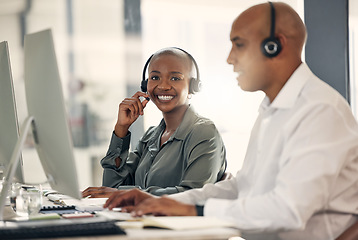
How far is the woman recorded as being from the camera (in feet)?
8.76

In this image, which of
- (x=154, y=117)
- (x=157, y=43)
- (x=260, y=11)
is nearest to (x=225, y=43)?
(x=157, y=43)

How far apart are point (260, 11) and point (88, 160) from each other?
2990 millimetres

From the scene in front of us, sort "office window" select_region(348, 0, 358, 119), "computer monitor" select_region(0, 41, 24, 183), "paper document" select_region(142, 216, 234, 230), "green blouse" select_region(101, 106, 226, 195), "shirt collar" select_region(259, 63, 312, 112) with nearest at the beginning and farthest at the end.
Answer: "paper document" select_region(142, 216, 234, 230)
"shirt collar" select_region(259, 63, 312, 112)
"computer monitor" select_region(0, 41, 24, 183)
"green blouse" select_region(101, 106, 226, 195)
"office window" select_region(348, 0, 358, 119)

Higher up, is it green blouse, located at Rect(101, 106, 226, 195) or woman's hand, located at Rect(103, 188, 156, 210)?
woman's hand, located at Rect(103, 188, 156, 210)

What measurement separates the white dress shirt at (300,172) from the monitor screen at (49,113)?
1.45 ft

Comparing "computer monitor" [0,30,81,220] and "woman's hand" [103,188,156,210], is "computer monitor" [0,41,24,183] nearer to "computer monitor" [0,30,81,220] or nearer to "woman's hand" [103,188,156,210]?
"computer monitor" [0,30,81,220]

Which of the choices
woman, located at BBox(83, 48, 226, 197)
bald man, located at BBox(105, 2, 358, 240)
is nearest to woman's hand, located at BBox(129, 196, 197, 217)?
bald man, located at BBox(105, 2, 358, 240)

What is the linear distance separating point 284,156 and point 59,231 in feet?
2.25

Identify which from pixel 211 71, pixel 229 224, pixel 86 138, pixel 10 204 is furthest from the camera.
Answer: pixel 211 71

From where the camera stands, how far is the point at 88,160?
451cm

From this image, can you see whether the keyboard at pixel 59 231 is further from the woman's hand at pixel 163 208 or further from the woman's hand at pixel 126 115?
the woman's hand at pixel 126 115

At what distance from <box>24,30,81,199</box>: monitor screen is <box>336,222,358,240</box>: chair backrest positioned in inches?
31.0

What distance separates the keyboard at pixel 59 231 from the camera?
4.33 ft

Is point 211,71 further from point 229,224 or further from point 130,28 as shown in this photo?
point 229,224
